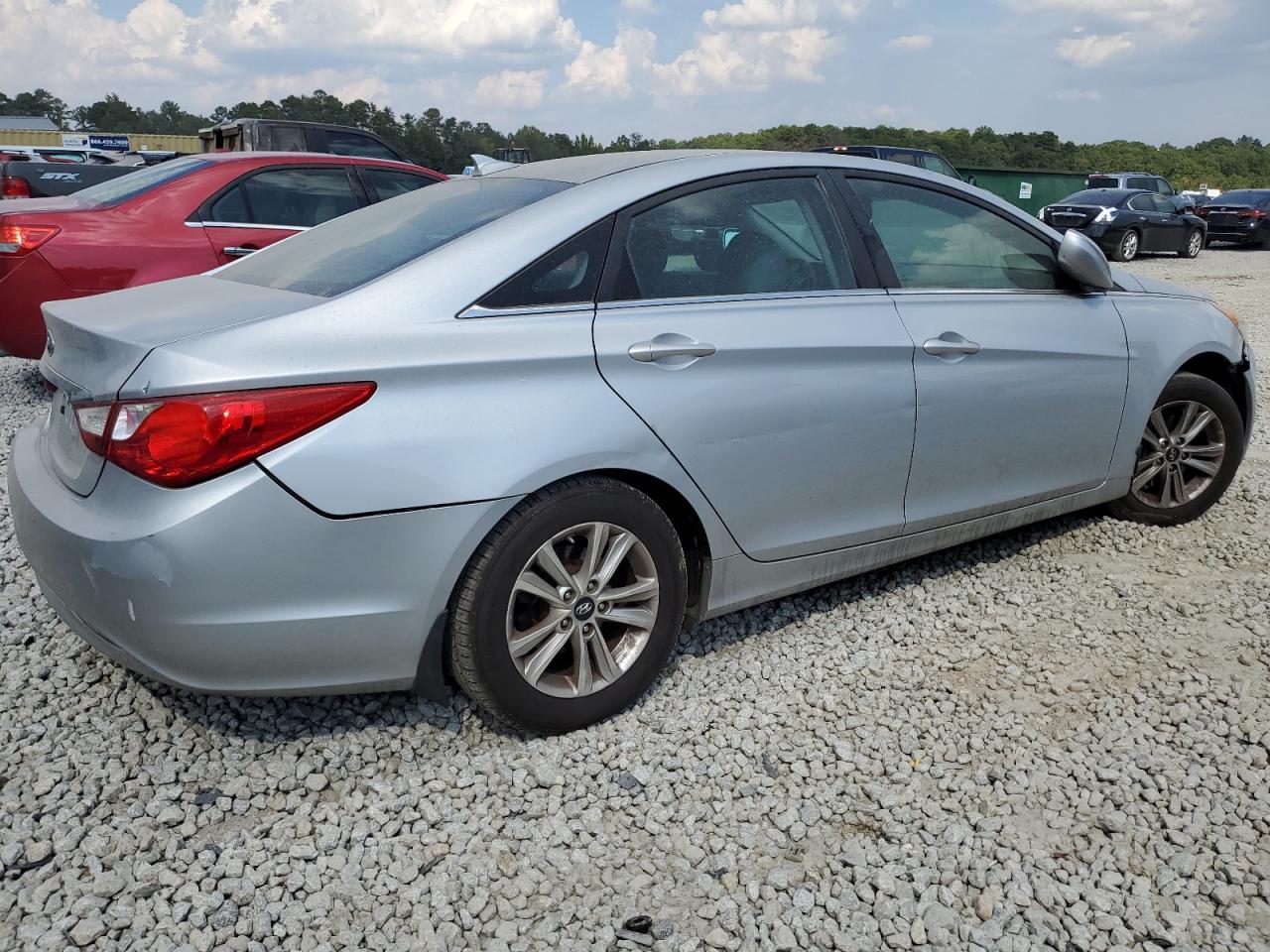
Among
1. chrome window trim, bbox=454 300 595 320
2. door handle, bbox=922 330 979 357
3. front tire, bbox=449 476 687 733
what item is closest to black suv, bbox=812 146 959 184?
door handle, bbox=922 330 979 357

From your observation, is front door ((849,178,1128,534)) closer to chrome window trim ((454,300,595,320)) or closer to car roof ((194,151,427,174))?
chrome window trim ((454,300,595,320))

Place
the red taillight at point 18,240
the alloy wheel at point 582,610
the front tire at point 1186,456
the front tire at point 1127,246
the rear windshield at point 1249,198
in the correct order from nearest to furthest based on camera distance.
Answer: the alloy wheel at point 582,610
the front tire at point 1186,456
the red taillight at point 18,240
the front tire at point 1127,246
the rear windshield at point 1249,198

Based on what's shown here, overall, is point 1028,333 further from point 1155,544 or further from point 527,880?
point 527,880

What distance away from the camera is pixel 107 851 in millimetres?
2416

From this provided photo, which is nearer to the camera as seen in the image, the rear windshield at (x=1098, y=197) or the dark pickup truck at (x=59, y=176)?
the dark pickup truck at (x=59, y=176)

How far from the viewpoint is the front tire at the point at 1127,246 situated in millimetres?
20297

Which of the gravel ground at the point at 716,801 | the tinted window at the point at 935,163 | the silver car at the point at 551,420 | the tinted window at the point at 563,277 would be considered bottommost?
the gravel ground at the point at 716,801

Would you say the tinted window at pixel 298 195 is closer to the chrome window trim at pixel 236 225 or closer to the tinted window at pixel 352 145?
the chrome window trim at pixel 236 225

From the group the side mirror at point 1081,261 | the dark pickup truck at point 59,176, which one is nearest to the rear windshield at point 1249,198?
the dark pickup truck at point 59,176

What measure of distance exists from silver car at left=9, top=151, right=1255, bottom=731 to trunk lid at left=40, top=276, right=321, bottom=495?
12mm

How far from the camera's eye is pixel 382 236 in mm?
3105

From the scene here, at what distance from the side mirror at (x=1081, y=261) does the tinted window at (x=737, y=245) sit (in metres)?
1.00

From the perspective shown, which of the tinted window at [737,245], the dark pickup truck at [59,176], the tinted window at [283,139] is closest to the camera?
the tinted window at [737,245]

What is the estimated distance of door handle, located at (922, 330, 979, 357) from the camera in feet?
11.1
